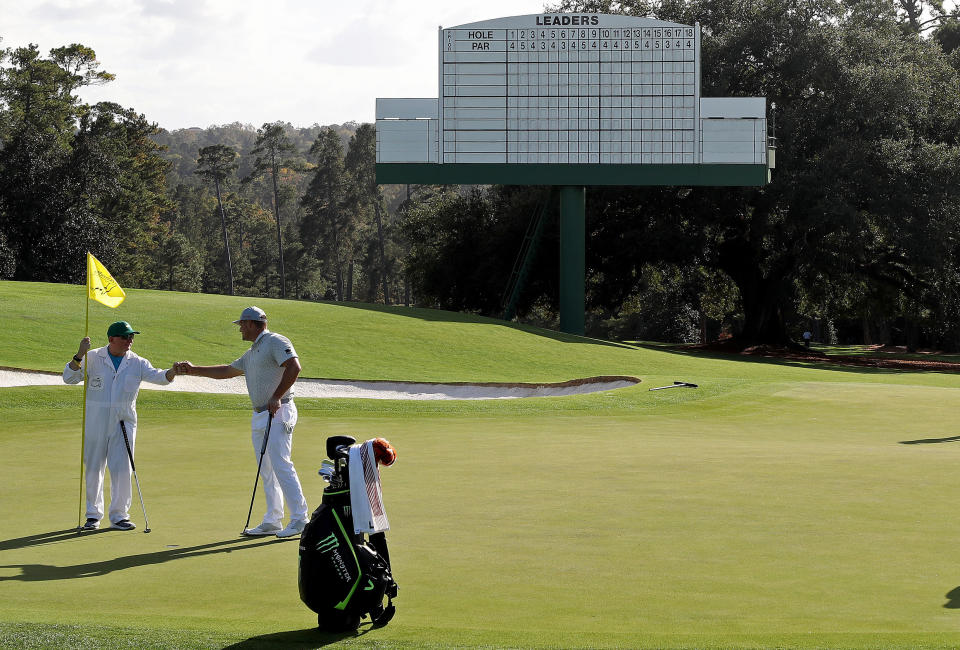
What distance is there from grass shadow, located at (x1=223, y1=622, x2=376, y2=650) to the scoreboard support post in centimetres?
4246

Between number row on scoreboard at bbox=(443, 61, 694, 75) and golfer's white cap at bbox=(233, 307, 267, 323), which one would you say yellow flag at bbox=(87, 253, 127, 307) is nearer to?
golfer's white cap at bbox=(233, 307, 267, 323)

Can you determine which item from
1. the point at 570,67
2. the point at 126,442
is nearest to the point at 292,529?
the point at 126,442

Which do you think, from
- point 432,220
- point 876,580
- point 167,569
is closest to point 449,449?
point 167,569

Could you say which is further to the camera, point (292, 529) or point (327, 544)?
point (292, 529)

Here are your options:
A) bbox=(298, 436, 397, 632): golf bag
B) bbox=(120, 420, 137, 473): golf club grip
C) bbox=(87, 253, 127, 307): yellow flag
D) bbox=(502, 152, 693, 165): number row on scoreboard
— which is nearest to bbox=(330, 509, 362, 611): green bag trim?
bbox=(298, 436, 397, 632): golf bag

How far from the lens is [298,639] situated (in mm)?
6664

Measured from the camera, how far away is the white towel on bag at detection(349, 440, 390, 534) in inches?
282

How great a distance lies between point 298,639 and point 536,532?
3.63 metres

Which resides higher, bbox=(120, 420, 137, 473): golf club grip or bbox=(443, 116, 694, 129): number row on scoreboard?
bbox=(443, 116, 694, 129): number row on scoreboard

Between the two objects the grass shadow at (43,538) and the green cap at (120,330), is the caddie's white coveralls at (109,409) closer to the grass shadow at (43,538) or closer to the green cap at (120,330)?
the green cap at (120,330)

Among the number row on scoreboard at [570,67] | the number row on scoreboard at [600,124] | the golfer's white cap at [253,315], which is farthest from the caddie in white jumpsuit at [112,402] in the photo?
the number row on scoreboard at [570,67]

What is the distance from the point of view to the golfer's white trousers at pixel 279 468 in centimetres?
1020

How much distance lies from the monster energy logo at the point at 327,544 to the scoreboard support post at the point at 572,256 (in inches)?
1659

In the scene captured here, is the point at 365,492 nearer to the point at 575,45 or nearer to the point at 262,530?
the point at 262,530
